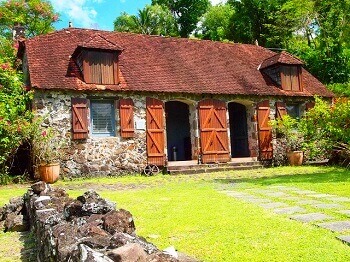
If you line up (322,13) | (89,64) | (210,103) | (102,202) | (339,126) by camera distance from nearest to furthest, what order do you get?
1. (102,202)
2. (339,126)
3. (89,64)
4. (210,103)
5. (322,13)

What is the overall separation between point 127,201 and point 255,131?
9949 mm

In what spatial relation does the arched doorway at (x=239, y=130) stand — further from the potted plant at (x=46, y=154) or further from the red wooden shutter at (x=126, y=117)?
the potted plant at (x=46, y=154)

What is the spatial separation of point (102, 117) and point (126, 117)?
89 cm

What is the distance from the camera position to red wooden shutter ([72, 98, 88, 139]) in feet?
42.7

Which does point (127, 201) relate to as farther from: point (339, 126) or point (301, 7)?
point (301, 7)

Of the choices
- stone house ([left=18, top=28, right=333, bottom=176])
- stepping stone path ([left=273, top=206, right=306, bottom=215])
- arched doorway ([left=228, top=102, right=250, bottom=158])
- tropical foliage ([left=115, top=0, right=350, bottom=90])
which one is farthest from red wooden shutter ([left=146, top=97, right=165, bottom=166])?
stepping stone path ([left=273, top=206, right=306, bottom=215])

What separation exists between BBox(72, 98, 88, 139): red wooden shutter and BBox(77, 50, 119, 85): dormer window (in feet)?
2.76

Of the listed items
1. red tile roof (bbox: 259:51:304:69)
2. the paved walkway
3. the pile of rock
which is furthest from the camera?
red tile roof (bbox: 259:51:304:69)

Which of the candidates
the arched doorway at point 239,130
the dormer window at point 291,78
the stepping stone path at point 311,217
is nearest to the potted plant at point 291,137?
the arched doorway at point 239,130

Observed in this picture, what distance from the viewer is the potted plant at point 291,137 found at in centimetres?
1606

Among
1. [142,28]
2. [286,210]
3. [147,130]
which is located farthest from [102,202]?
[142,28]

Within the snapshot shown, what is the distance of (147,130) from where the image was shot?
14.2 m

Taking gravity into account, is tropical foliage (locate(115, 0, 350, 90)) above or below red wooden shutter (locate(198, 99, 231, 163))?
above

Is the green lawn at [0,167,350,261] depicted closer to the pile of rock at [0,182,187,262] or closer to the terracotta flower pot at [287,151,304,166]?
the pile of rock at [0,182,187,262]
